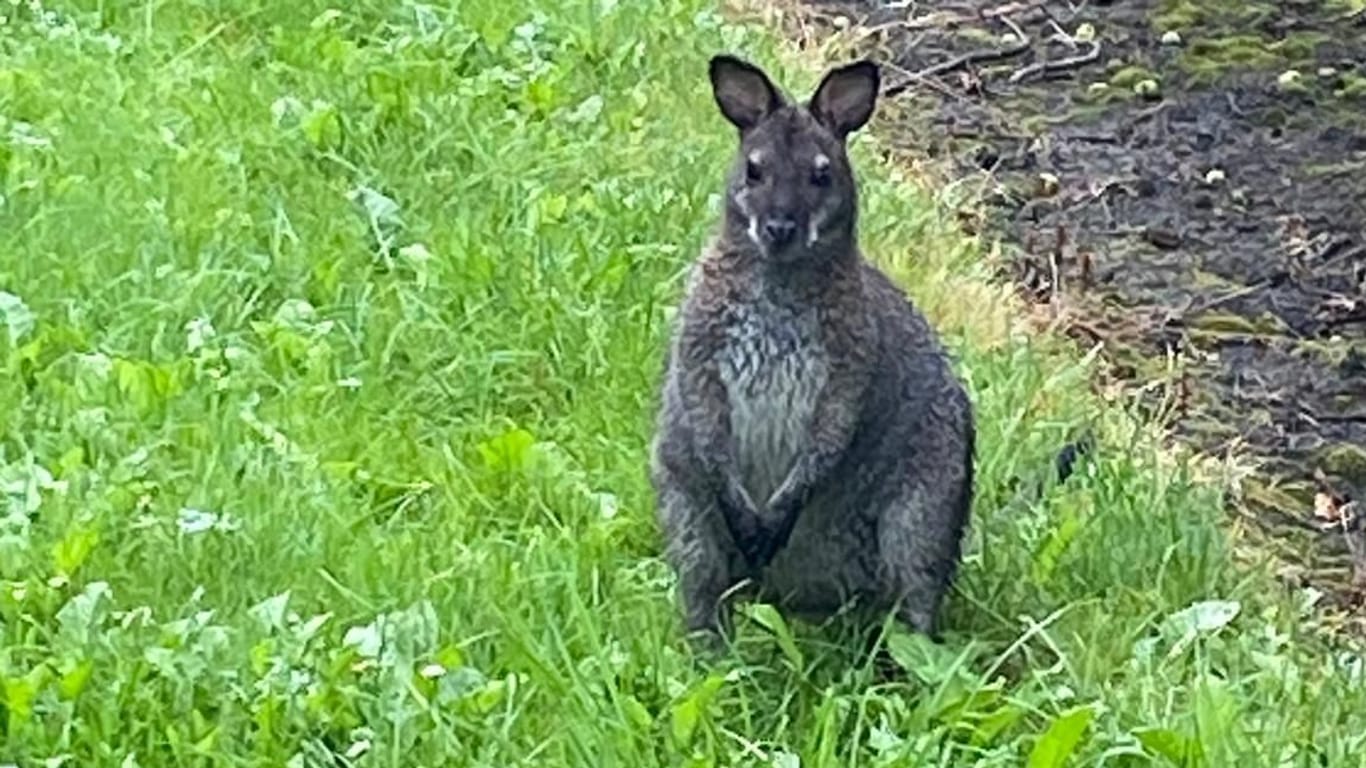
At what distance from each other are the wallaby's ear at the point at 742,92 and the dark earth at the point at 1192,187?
133cm

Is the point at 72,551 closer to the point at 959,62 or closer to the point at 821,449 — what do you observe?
the point at 821,449

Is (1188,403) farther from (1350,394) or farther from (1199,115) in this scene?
(1199,115)

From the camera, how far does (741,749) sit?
4441 millimetres

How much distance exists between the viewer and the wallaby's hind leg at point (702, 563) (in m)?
4.84

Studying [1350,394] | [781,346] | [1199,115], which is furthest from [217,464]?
[1199,115]

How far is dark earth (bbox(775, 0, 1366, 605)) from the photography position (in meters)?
6.17

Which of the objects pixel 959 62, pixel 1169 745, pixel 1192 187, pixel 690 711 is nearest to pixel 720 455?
pixel 690 711

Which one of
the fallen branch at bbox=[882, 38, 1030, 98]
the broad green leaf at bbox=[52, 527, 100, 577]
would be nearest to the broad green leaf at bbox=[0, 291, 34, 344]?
the broad green leaf at bbox=[52, 527, 100, 577]

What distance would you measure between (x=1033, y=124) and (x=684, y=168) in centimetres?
144

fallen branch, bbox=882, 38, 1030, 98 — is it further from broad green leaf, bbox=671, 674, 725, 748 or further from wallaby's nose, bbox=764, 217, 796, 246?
broad green leaf, bbox=671, 674, 725, 748

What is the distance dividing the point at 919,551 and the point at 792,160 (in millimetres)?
680

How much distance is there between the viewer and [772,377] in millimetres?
4887

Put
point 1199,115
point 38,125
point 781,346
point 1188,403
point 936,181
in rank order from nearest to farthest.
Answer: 1. point 781,346
2. point 1188,403
3. point 38,125
4. point 936,181
5. point 1199,115

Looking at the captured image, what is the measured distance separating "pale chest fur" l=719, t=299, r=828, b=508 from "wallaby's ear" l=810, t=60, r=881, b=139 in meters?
0.36
